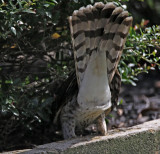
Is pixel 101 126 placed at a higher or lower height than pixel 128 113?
higher

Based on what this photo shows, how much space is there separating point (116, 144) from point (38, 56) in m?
1.49

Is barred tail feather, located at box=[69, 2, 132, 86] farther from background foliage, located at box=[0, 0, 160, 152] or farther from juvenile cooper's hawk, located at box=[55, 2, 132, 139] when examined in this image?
background foliage, located at box=[0, 0, 160, 152]

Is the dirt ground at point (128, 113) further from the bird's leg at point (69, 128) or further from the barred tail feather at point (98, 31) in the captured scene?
the barred tail feather at point (98, 31)

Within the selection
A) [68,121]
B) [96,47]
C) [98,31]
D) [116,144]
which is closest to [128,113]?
[68,121]

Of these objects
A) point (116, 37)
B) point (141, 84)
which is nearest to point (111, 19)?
point (116, 37)

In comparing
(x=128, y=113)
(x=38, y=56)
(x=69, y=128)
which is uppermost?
(x=38, y=56)

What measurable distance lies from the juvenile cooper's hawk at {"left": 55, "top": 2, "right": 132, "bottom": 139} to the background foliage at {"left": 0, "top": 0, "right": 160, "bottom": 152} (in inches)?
17.2

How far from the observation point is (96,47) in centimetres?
321

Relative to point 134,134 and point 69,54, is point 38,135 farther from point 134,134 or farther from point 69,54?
point 134,134

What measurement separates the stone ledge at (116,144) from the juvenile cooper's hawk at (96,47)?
31cm

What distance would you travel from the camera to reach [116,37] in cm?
317

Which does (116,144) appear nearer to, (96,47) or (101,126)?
(101,126)

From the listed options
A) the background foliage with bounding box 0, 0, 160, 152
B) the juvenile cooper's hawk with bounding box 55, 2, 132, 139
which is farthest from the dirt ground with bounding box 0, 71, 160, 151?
the juvenile cooper's hawk with bounding box 55, 2, 132, 139

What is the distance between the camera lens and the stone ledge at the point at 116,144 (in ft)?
10.3
